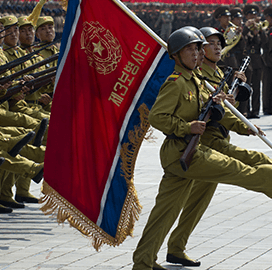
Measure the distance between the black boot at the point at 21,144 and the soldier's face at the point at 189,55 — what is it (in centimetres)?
296

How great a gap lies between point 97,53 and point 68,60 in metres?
0.26

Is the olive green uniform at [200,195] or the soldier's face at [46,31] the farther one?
the soldier's face at [46,31]

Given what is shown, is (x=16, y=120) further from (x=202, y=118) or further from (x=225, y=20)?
(x=225, y=20)

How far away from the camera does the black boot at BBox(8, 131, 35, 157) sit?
7.41 m

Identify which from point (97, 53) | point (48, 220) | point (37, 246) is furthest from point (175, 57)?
point (48, 220)

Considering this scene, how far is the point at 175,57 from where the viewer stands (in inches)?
196

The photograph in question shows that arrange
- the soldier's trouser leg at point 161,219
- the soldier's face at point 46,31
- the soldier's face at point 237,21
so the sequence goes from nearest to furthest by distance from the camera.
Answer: the soldier's trouser leg at point 161,219
the soldier's face at point 46,31
the soldier's face at point 237,21

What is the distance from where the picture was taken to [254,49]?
15594 millimetres

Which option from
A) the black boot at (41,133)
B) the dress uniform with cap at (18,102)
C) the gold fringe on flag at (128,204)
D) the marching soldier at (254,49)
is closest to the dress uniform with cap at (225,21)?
the marching soldier at (254,49)

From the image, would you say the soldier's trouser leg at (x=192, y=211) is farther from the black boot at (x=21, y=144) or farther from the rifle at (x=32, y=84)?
the rifle at (x=32, y=84)

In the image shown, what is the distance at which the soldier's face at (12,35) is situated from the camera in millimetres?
8312

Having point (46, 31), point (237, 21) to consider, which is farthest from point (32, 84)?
point (237, 21)

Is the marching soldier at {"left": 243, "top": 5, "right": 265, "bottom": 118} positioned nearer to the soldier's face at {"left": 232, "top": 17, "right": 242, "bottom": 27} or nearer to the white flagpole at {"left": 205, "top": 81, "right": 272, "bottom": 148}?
the soldier's face at {"left": 232, "top": 17, "right": 242, "bottom": 27}

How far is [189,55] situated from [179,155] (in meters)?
0.73
